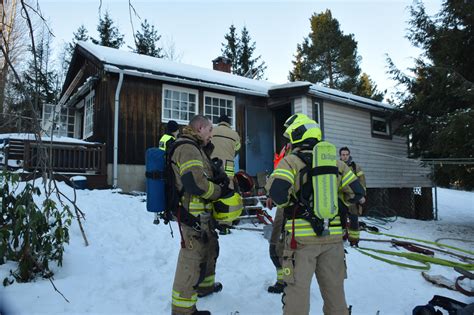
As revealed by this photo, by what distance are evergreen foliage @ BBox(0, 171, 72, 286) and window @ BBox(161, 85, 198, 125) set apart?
6.84 meters

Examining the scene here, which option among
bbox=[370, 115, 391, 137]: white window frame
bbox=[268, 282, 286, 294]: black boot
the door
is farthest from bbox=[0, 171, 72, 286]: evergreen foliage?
bbox=[370, 115, 391, 137]: white window frame

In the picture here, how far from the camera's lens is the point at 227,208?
3395 millimetres

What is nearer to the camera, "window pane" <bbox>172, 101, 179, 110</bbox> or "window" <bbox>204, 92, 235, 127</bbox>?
"window pane" <bbox>172, 101, 179, 110</bbox>

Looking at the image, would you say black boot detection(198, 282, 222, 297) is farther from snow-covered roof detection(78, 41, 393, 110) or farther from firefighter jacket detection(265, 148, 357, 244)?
snow-covered roof detection(78, 41, 393, 110)

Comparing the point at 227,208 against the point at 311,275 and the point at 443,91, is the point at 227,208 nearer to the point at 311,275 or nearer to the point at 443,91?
the point at 311,275

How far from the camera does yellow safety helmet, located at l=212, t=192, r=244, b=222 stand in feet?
11.1

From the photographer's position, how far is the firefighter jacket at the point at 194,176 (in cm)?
305

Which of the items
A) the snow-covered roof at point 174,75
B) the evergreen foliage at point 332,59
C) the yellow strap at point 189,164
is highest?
the evergreen foliage at point 332,59

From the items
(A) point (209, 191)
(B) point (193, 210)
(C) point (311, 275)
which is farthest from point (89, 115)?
(C) point (311, 275)

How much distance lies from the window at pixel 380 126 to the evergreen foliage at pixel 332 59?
13.3 m

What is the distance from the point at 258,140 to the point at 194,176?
29.9ft

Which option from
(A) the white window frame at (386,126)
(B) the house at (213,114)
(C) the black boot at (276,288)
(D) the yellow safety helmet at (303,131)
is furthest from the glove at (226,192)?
(A) the white window frame at (386,126)

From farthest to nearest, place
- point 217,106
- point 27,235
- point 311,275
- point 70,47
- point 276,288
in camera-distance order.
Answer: point 70,47
point 217,106
point 276,288
point 27,235
point 311,275

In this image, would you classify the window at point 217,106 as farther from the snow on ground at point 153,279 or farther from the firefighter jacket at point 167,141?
the snow on ground at point 153,279
